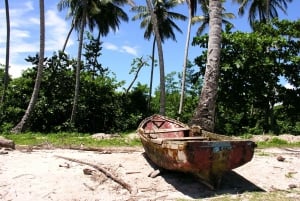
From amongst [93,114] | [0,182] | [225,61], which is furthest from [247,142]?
[93,114]

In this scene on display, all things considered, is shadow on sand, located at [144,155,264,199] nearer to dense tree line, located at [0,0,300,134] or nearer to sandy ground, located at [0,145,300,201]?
sandy ground, located at [0,145,300,201]

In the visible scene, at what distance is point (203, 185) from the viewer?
8.48 meters

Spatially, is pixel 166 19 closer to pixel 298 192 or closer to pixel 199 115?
pixel 199 115

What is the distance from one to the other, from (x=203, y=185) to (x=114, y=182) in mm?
1741

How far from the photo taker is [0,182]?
8523mm

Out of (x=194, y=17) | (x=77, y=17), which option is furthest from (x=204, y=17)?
(x=77, y=17)

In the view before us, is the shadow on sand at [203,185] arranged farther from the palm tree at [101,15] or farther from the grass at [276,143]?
the palm tree at [101,15]

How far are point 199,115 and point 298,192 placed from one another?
396 cm

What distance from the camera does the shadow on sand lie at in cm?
820

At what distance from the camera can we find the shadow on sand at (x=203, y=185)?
820 cm

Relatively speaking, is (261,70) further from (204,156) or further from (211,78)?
(204,156)

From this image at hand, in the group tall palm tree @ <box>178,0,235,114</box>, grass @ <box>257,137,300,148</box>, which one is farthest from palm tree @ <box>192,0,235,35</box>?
grass @ <box>257,137,300,148</box>

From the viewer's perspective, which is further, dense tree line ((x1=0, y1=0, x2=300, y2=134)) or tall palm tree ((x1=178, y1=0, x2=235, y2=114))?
tall palm tree ((x1=178, y1=0, x2=235, y2=114))

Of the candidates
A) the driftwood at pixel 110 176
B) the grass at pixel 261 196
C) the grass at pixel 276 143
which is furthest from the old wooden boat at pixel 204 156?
the grass at pixel 276 143
